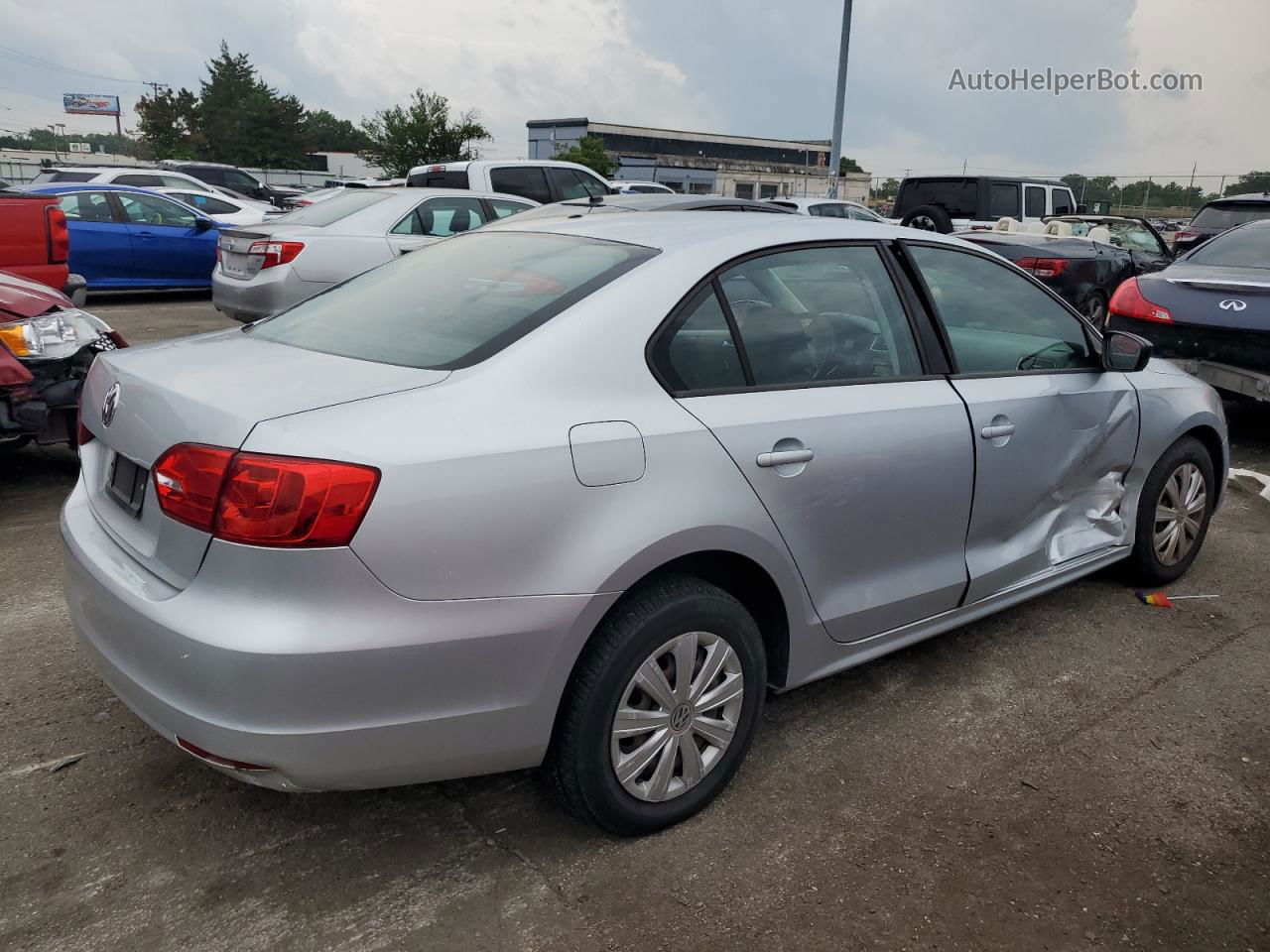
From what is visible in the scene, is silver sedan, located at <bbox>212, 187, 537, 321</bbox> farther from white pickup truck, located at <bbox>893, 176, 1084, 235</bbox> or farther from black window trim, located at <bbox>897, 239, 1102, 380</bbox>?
white pickup truck, located at <bbox>893, 176, 1084, 235</bbox>

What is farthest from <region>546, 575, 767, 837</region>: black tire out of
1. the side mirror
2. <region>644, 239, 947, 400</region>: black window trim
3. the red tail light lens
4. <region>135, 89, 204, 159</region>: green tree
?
<region>135, 89, 204, 159</region>: green tree

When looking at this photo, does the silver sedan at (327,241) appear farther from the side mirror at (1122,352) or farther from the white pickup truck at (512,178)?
the side mirror at (1122,352)

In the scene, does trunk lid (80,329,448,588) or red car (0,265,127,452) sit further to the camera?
red car (0,265,127,452)

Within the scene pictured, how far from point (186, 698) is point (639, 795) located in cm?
110

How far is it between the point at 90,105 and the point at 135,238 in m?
117

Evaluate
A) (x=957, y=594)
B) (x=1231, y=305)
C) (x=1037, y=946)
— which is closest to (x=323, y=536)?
(x=1037, y=946)

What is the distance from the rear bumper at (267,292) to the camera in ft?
27.3

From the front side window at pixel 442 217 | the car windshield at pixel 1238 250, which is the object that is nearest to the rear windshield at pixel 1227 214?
the car windshield at pixel 1238 250

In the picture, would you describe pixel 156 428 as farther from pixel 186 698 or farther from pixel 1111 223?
pixel 1111 223

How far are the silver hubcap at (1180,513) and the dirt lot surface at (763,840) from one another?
844 mm

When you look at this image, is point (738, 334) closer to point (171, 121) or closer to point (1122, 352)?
point (1122, 352)

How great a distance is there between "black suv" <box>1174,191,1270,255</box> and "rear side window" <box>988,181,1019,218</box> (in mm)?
2275

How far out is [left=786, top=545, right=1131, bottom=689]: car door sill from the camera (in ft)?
9.74

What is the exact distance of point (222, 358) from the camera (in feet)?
8.46
